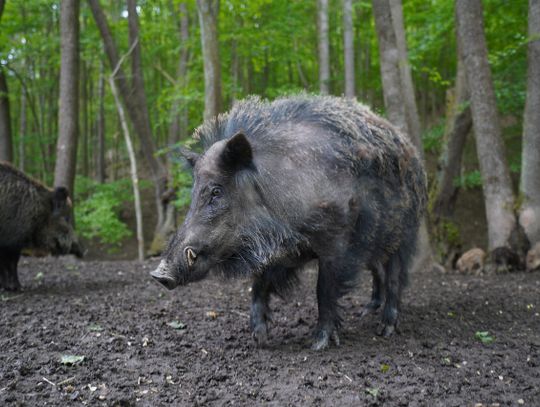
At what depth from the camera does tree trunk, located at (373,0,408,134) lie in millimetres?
8570

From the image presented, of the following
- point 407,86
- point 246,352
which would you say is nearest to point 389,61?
point 407,86

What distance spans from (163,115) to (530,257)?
35.4ft

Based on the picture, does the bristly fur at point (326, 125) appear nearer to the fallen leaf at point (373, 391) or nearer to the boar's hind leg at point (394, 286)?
the boar's hind leg at point (394, 286)

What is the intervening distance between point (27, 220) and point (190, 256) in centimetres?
440

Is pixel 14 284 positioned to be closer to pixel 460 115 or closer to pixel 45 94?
pixel 460 115

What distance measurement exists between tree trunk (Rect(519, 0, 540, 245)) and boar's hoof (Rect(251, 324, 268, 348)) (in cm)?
587

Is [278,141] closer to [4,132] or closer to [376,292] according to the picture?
[376,292]

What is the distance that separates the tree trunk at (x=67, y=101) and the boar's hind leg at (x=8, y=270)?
354 cm

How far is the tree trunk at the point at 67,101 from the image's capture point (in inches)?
424

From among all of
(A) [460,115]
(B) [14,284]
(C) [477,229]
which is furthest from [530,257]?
A: (C) [477,229]

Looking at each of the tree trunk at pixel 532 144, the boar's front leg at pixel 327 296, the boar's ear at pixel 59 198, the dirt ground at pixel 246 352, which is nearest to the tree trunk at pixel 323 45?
the tree trunk at pixel 532 144

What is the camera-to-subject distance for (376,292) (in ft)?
20.7

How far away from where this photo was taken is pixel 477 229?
2080cm

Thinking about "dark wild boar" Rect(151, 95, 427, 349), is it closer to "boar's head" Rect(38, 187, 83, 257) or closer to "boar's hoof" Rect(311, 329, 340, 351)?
"boar's hoof" Rect(311, 329, 340, 351)
